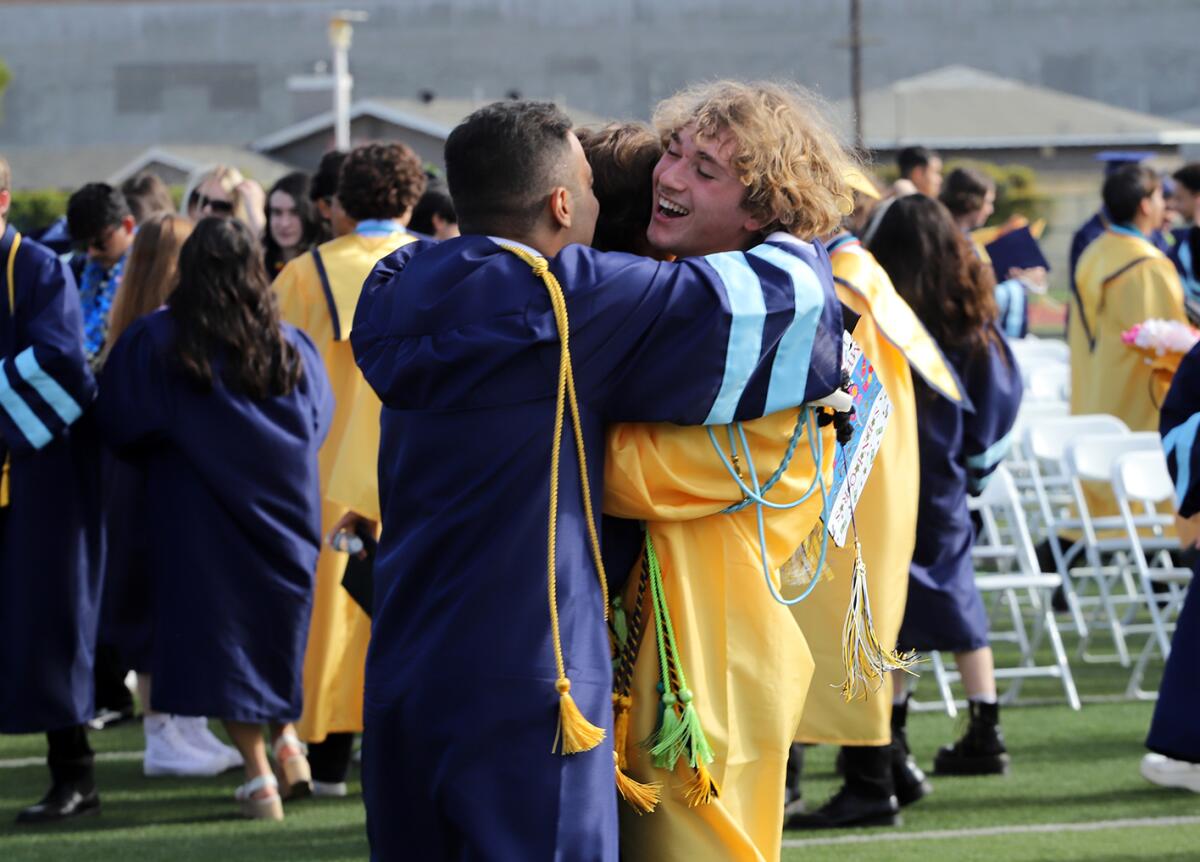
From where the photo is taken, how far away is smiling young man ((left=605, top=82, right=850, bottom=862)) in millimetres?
3211

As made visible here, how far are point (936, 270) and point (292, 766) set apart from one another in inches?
104

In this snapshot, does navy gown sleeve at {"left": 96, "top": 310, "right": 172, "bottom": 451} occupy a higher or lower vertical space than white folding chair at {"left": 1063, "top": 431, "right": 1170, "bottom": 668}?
higher

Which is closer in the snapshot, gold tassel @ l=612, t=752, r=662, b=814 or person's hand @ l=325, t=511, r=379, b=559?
gold tassel @ l=612, t=752, r=662, b=814

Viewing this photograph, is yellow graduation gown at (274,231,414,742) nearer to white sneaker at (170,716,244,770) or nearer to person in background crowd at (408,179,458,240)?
white sneaker at (170,716,244,770)

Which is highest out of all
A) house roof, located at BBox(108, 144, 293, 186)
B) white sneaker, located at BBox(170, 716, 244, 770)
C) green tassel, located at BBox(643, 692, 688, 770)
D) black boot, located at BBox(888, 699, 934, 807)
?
green tassel, located at BBox(643, 692, 688, 770)

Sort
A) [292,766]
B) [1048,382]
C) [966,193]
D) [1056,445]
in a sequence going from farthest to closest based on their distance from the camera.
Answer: [1048,382] < [966,193] < [1056,445] < [292,766]

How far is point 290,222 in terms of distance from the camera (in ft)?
26.9

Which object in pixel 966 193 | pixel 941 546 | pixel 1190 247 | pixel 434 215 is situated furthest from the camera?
pixel 966 193

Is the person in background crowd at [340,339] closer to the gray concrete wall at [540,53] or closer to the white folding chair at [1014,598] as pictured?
the white folding chair at [1014,598]

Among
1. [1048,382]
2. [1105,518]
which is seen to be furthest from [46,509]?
[1048,382]

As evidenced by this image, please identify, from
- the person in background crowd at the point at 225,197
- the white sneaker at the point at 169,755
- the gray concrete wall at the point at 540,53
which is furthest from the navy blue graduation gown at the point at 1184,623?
the gray concrete wall at the point at 540,53

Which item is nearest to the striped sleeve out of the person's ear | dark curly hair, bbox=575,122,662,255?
the person's ear

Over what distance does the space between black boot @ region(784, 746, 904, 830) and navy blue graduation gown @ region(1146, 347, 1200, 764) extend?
1186mm

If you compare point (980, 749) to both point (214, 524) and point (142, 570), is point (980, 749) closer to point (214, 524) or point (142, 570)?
point (214, 524)
